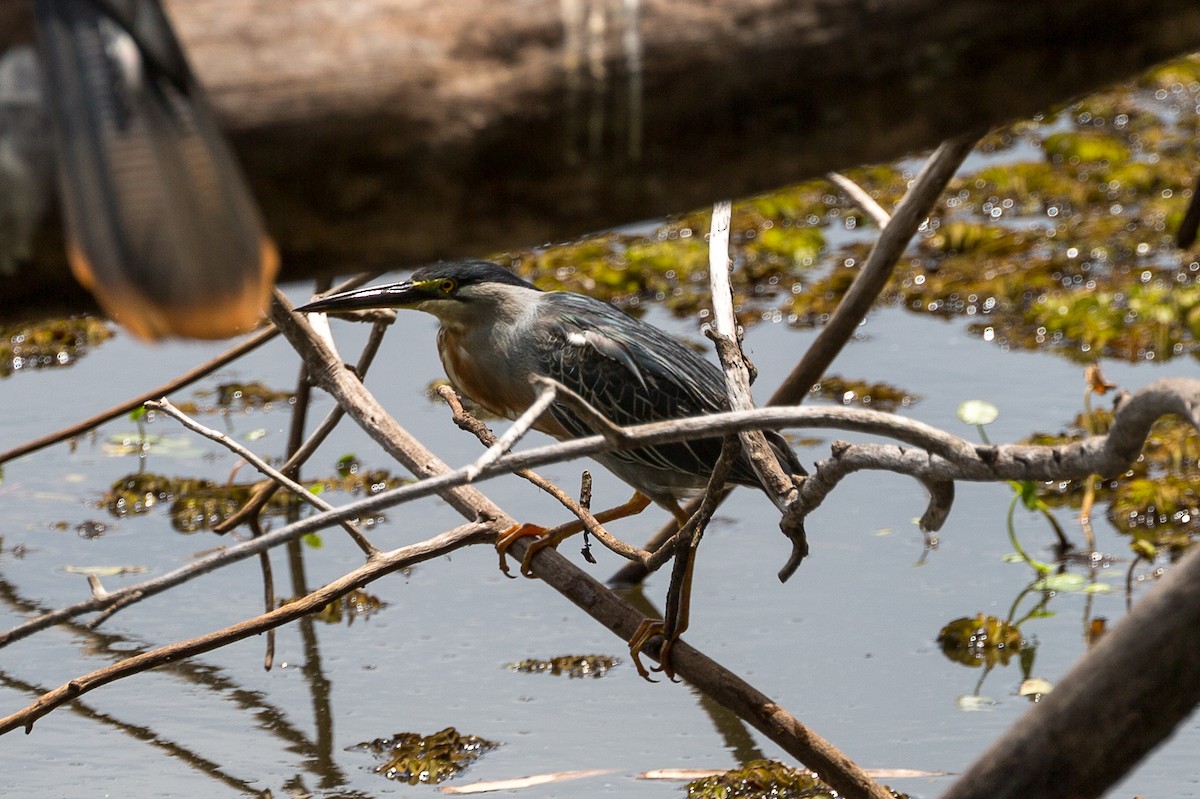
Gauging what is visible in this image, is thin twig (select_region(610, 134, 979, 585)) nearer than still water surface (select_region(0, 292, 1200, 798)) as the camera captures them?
Yes

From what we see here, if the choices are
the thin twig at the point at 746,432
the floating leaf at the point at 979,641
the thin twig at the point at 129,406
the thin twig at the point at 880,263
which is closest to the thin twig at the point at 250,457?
the thin twig at the point at 129,406

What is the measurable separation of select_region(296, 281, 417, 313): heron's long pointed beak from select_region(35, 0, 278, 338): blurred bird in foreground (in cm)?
161

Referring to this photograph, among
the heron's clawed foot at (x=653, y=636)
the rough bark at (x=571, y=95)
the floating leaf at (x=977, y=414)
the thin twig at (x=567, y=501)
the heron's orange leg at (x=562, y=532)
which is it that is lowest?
the heron's clawed foot at (x=653, y=636)

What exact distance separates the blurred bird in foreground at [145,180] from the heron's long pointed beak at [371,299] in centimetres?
161

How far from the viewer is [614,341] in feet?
11.9

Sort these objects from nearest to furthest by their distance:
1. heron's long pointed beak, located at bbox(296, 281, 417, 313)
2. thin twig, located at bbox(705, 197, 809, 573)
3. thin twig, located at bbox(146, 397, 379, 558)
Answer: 1. thin twig, located at bbox(705, 197, 809, 573)
2. thin twig, located at bbox(146, 397, 379, 558)
3. heron's long pointed beak, located at bbox(296, 281, 417, 313)

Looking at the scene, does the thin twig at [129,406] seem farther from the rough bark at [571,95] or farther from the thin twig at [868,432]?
the rough bark at [571,95]

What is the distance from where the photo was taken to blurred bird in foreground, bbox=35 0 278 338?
46.3 inches

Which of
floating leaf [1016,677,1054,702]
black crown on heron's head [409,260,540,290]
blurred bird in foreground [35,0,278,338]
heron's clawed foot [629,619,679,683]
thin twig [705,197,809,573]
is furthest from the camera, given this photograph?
black crown on heron's head [409,260,540,290]

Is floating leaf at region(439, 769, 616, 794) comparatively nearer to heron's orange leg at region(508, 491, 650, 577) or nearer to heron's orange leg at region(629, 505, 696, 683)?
heron's orange leg at region(629, 505, 696, 683)

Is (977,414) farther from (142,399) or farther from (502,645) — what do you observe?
(142,399)

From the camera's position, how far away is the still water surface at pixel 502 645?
319 cm

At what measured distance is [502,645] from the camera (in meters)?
3.64

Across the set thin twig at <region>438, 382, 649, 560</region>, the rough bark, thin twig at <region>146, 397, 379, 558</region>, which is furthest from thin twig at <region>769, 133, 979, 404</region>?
the rough bark
